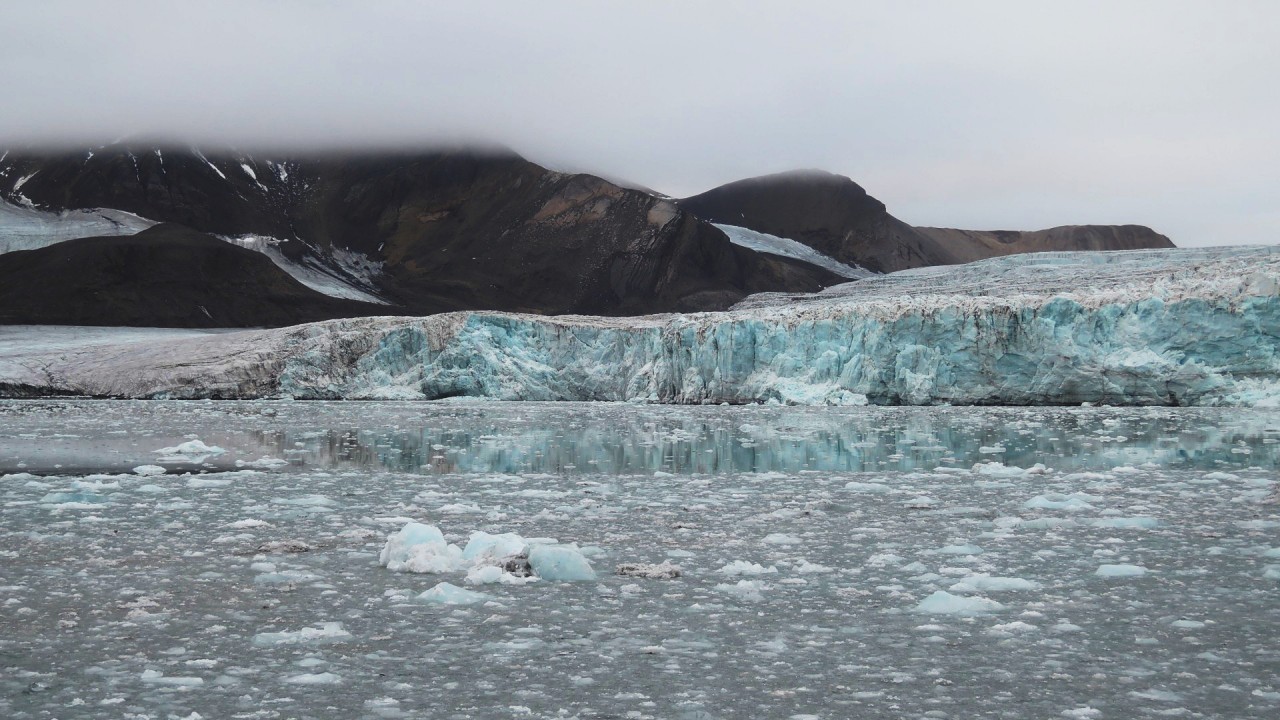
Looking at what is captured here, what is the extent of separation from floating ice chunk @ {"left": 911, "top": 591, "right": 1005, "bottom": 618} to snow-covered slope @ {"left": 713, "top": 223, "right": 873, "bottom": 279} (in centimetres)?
9606

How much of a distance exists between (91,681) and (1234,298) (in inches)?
973

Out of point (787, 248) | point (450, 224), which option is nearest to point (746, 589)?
point (450, 224)

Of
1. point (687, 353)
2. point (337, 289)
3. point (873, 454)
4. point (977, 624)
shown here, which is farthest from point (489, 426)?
point (337, 289)

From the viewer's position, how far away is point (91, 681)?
3.77 meters

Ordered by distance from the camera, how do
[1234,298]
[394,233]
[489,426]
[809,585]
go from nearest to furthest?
1. [809,585]
2. [489,426]
3. [1234,298]
4. [394,233]

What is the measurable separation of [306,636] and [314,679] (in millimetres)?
635

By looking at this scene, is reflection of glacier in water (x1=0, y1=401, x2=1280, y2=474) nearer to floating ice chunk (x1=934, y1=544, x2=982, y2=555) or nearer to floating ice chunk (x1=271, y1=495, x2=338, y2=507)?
floating ice chunk (x1=271, y1=495, x2=338, y2=507)

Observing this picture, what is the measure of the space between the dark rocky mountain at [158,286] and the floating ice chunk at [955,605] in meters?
59.9

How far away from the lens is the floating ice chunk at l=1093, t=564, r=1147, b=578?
556 centimetres

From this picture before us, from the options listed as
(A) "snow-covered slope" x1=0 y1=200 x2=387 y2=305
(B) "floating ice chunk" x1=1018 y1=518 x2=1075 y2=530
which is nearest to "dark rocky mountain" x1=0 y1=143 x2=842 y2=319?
(A) "snow-covered slope" x1=0 y1=200 x2=387 y2=305

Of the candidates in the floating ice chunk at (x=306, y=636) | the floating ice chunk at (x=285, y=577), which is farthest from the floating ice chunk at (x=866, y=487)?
the floating ice chunk at (x=306, y=636)

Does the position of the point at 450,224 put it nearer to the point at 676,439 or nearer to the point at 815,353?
the point at 815,353

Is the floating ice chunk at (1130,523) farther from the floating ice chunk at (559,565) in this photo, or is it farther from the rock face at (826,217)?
the rock face at (826,217)

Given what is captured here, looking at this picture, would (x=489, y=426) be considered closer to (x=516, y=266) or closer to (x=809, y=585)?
(x=809, y=585)
